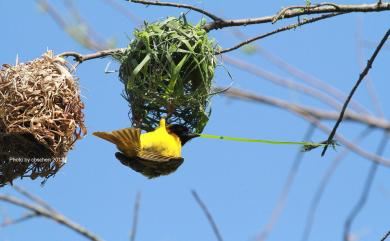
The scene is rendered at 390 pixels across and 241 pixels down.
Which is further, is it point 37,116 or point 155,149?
point 155,149

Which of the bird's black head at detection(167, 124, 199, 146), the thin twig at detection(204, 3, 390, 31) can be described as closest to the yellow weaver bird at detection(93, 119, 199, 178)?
the bird's black head at detection(167, 124, 199, 146)

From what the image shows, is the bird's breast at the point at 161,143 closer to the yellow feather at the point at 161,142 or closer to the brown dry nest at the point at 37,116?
the yellow feather at the point at 161,142

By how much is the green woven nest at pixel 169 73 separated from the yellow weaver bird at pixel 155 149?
0.06m

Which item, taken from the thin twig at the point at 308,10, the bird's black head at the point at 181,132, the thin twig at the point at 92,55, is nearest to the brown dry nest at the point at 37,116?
the thin twig at the point at 92,55

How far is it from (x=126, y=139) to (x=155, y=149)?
0.64 ft

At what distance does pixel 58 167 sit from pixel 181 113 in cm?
75

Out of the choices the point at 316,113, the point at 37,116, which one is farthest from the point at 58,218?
the point at 316,113

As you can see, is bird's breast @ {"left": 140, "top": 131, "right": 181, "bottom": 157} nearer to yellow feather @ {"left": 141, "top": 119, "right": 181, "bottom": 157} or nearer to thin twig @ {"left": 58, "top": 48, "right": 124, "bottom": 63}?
yellow feather @ {"left": 141, "top": 119, "right": 181, "bottom": 157}

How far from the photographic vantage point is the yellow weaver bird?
2969 mm

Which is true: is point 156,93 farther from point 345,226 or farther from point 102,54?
point 345,226

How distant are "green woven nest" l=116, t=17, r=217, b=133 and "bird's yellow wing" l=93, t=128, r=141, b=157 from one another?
6.7 inches

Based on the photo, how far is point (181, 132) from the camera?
307 centimetres

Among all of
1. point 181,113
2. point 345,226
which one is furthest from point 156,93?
point 345,226

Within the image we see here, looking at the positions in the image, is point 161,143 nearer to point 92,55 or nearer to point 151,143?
point 151,143
